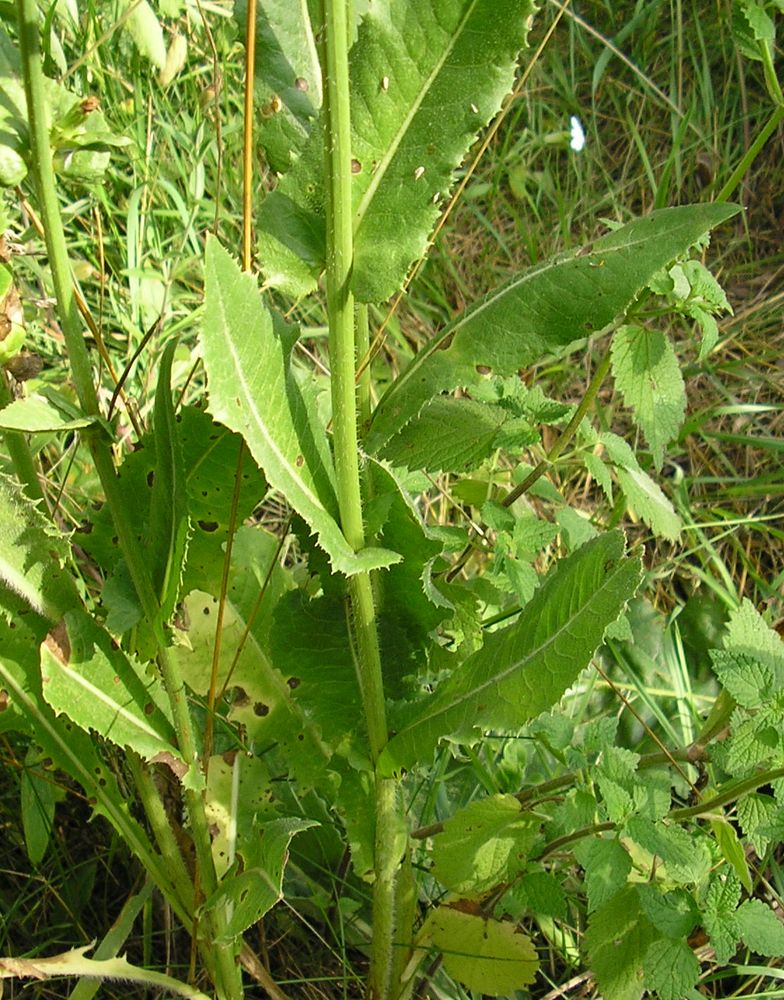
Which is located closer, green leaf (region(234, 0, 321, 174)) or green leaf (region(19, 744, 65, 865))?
green leaf (region(234, 0, 321, 174))

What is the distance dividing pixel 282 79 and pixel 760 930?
1135mm

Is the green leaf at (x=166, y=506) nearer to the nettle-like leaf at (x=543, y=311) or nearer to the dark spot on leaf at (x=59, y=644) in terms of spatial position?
the dark spot on leaf at (x=59, y=644)

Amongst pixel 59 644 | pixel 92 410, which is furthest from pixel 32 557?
pixel 92 410

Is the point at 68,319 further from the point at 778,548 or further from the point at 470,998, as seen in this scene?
the point at 778,548

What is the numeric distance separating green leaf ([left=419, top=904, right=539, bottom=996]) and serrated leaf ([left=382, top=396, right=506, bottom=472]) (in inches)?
24.2

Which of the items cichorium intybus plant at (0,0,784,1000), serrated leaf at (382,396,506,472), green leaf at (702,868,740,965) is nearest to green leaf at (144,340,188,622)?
cichorium intybus plant at (0,0,784,1000)

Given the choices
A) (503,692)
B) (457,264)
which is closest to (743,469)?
(457,264)

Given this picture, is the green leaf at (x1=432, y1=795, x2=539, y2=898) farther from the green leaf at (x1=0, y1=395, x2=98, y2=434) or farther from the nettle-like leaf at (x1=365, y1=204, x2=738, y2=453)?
the green leaf at (x1=0, y1=395, x2=98, y2=434)

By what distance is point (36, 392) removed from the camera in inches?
44.7

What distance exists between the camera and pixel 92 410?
955 millimetres

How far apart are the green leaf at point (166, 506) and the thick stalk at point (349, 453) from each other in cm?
16

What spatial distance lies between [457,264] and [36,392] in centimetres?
173

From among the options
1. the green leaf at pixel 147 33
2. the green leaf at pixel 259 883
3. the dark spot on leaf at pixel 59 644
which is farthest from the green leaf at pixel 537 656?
the green leaf at pixel 147 33

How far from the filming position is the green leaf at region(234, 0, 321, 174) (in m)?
1.07
